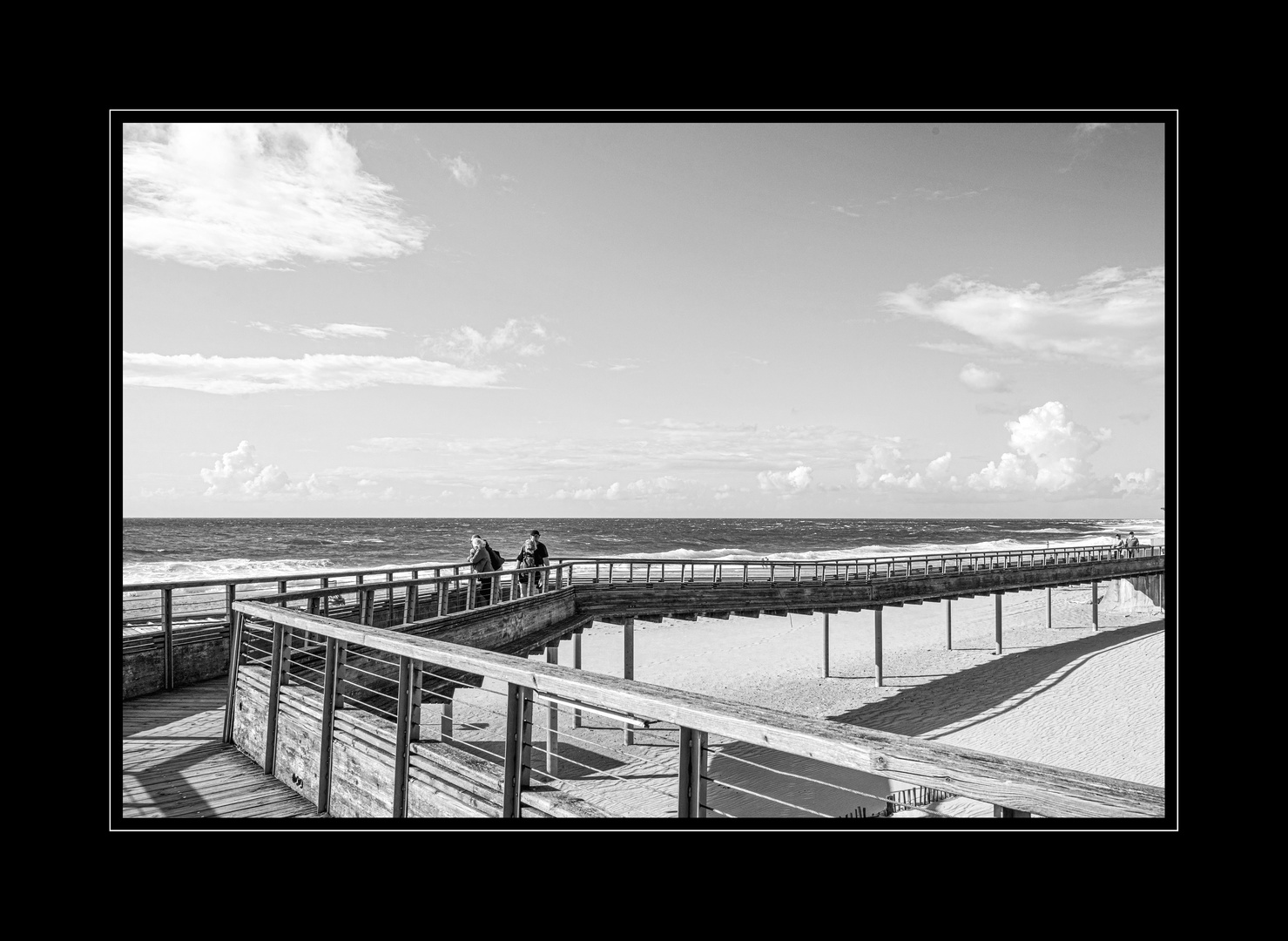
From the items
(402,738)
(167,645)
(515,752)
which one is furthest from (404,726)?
(167,645)

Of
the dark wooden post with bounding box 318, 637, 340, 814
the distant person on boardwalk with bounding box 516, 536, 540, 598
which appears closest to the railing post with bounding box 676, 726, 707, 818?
the dark wooden post with bounding box 318, 637, 340, 814

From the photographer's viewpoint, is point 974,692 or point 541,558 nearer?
point 541,558

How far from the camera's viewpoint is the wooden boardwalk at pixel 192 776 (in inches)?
200

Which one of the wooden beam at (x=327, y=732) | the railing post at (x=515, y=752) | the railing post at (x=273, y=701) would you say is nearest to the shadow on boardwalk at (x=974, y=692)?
the railing post at (x=273, y=701)

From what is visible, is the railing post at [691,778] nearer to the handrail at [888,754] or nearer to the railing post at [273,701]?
the handrail at [888,754]

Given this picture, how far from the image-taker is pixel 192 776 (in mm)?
5613

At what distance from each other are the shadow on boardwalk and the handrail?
13.8 meters

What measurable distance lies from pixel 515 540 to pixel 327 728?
2831 inches

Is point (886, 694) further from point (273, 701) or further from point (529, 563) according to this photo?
point (273, 701)

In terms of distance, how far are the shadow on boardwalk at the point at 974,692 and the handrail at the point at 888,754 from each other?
1378 cm
